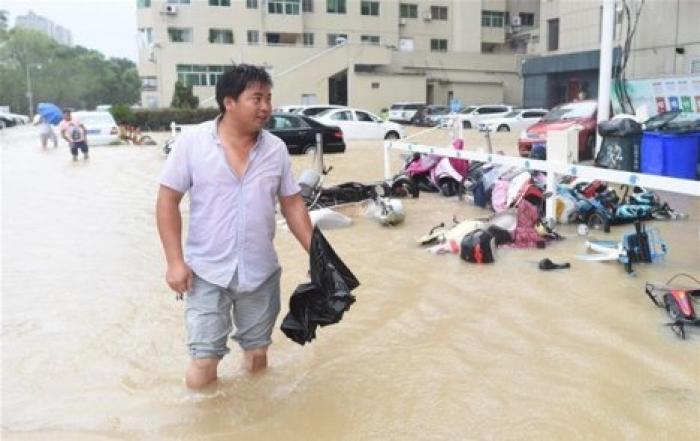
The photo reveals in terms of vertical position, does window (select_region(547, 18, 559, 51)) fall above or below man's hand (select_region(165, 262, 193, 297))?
above

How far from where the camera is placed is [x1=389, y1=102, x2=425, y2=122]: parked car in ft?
144

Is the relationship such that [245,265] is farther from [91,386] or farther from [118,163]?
[118,163]

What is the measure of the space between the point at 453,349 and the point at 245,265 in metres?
1.80

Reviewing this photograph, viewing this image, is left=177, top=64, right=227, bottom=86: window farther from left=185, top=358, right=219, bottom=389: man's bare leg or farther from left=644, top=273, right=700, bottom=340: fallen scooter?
→ left=185, top=358, right=219, bottom=389: man's bare leg

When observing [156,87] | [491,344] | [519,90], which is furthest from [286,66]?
[491,344]

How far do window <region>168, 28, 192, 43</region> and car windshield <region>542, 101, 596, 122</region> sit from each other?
3910 centimetres

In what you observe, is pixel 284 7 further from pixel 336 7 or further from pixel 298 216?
pixel 298 216

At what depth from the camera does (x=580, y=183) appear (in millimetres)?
9508

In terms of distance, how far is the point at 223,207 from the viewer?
12.0 ft

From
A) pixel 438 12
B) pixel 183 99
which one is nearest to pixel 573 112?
pixel 183 99

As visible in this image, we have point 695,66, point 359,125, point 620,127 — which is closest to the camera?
point 620,127

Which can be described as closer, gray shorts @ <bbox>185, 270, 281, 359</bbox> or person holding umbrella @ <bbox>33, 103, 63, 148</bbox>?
gray shorts @ <bbox>185, 270, 281, 359</bbox>

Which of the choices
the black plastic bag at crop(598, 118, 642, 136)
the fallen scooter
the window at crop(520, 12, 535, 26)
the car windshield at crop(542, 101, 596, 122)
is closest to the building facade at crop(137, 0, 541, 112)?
the window at crop(520, 12, 535, 26)

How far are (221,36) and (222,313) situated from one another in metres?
52.2
